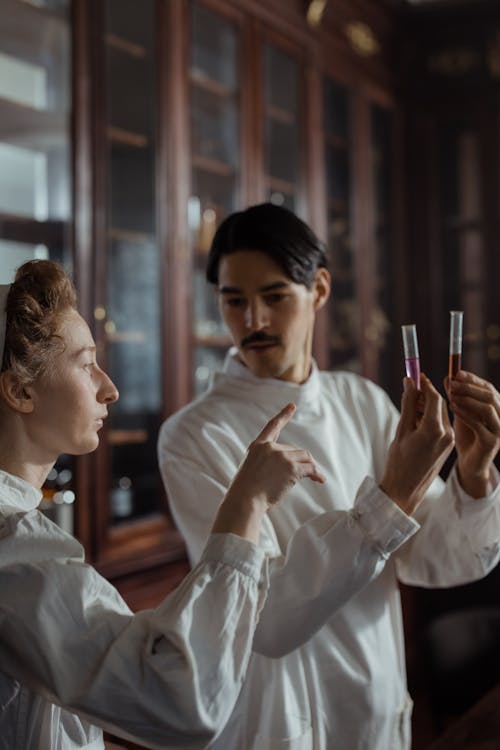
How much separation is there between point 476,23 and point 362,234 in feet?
4.13

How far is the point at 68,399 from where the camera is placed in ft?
3.44

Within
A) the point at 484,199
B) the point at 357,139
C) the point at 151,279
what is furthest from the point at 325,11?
the point at 151,279

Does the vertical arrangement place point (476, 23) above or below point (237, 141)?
above

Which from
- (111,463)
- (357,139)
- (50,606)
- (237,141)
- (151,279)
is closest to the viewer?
(50,606)

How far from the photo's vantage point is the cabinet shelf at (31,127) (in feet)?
7.35

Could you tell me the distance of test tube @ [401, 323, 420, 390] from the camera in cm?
124

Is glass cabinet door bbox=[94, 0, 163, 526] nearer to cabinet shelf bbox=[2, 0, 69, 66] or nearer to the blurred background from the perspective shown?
the blurred background

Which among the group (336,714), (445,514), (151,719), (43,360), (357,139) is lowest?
(336,714)

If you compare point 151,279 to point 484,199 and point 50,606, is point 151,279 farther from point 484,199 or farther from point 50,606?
point 484,199

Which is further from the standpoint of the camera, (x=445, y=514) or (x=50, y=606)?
(x=445, y=514)

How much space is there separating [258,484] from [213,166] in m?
2.23

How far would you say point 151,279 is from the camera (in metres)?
2.71

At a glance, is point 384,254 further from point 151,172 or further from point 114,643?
point 114,643

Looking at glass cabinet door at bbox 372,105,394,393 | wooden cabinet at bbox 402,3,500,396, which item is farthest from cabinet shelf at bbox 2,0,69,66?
wooden cabinet at bbox 402,3,500,396
